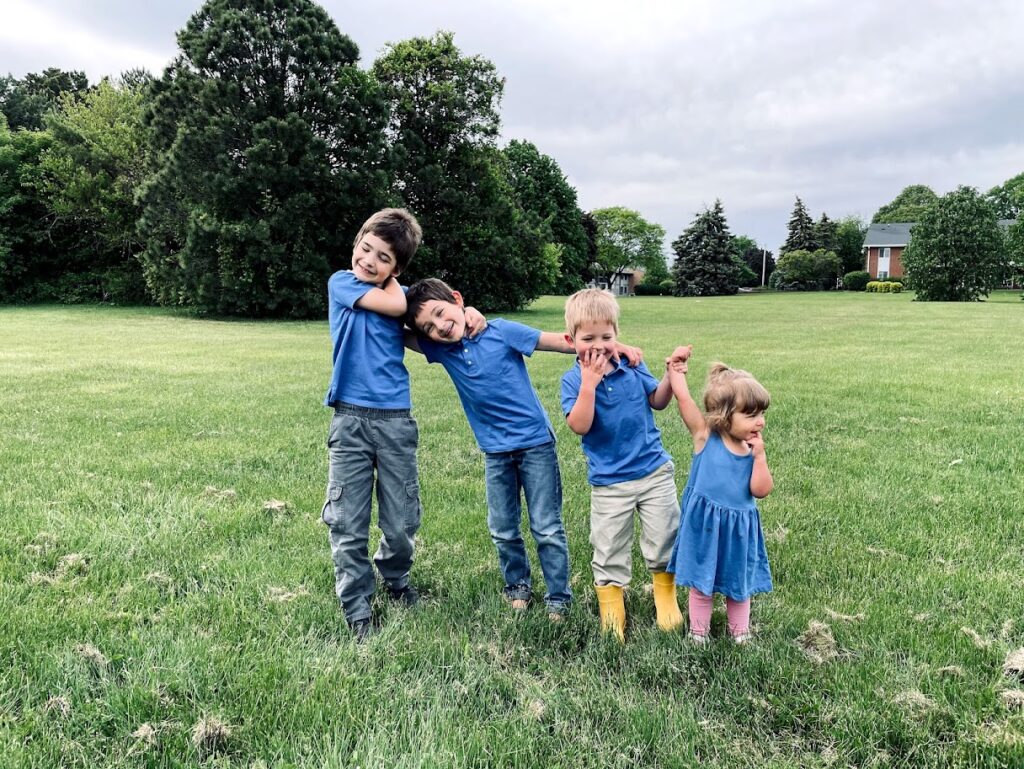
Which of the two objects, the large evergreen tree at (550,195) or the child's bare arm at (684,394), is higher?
the large evergreen tree at (550,195)

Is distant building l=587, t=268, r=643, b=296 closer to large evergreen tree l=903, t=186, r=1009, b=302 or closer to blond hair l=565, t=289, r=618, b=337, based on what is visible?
large evergreen tree l=903, t=186, r=1009, b=302

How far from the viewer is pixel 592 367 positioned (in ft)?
9.47

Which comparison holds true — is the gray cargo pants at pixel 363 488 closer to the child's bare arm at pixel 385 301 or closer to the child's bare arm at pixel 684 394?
the child's bare arm at pixel 385 301

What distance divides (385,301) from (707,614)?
2006 millimetres

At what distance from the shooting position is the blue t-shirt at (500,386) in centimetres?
321

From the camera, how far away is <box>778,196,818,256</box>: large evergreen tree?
73875 mm

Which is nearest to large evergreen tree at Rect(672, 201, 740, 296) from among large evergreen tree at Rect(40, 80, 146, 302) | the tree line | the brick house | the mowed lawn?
the brick house

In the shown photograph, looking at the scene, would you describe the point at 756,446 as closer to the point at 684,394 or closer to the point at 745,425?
the point at 745,425

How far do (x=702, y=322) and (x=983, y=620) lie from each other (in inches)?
966

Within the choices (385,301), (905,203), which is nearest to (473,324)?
(385,301)

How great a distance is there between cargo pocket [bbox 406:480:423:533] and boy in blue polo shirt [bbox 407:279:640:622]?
0.36 meters

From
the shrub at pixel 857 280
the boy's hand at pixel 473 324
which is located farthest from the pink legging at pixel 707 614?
the shrub at pixel 857 280

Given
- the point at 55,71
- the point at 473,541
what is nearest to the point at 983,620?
the point at 473,541

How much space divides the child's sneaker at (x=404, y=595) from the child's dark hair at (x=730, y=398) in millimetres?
1680
